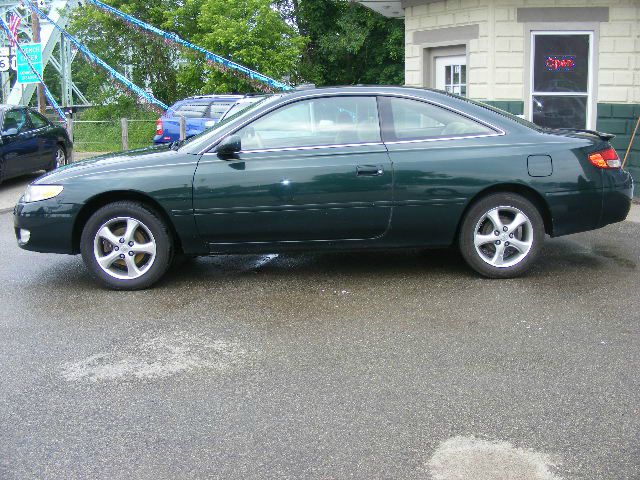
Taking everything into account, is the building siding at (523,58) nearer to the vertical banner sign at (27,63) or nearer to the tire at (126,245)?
the tire at (126,245)

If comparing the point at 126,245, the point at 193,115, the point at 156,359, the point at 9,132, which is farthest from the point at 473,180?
the point at 193,115

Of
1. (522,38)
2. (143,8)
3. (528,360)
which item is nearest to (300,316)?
(528,360)

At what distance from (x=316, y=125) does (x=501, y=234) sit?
1.75 metres

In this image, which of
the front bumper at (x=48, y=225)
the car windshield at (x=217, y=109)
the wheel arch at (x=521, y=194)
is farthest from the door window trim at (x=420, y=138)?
the car windshield at (x=217, y=109)

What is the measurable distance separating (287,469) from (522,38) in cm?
921

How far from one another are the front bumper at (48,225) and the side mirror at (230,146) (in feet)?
4.10

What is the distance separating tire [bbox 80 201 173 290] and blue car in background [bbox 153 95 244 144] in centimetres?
1182

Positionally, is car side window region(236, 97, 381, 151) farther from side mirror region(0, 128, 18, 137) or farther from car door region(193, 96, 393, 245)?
side mirror region(0, 128, 18, 137)

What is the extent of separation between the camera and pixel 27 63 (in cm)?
2053

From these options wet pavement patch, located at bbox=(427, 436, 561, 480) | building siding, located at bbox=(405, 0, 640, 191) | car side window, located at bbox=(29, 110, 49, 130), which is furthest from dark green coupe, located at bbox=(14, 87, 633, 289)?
car side window, located at bbox=(29, 110, 49, 130)

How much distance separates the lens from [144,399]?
176 inches

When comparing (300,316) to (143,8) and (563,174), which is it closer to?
(563,174)

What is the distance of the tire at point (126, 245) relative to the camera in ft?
21.7

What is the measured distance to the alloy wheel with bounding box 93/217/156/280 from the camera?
21.8 feet
